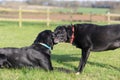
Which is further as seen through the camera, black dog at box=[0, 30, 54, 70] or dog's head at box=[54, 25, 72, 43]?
dog's head at box=[54, 25, 72, 43]

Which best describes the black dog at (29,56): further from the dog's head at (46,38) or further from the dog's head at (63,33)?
the dog's head at (63,33)

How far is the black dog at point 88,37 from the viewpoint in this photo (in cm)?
773

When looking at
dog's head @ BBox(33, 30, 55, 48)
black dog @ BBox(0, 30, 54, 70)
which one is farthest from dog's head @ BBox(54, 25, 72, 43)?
black dog @ BBox(0, 30, 54, 70)

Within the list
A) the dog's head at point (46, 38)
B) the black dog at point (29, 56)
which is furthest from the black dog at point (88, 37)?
the black dog at point (29, 56)

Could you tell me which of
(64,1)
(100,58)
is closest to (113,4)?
(64,1)

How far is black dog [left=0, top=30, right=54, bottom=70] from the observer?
290 inches

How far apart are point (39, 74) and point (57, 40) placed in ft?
3.66

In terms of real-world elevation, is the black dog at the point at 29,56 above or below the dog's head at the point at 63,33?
below

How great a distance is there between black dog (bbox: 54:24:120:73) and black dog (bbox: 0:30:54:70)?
0.40 metres

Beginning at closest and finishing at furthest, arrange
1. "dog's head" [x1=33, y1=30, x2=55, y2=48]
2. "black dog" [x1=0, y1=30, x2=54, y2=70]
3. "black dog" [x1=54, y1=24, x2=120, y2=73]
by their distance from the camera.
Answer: "black dog" [x1=0, y1=30, x2=54, y2=70] → "dog's head" [x1=33, y1=30, x2=55, y2=48] → "black dog" [x1=54, y1=24, x2=120, y2=73]

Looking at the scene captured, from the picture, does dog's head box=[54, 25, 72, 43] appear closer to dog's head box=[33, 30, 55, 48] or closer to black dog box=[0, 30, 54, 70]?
dog's head box=[33, 30, 55, 48]

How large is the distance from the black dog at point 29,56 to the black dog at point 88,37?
40 centimetres

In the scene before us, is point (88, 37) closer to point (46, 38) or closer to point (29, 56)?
point (46, 38)

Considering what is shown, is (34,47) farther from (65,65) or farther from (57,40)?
(65,65)
